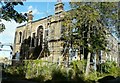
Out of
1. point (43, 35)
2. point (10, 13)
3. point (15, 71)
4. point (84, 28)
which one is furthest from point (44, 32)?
point (10, 13)

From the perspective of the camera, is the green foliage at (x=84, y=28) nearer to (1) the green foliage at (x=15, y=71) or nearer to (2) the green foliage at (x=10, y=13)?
(1) the green foliage at (x=15, y=71)

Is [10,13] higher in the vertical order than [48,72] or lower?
higher

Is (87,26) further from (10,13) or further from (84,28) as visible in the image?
(10,13)

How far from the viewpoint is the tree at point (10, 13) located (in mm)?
1594

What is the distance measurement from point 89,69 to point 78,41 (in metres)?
0.63

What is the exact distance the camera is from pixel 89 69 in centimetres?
353

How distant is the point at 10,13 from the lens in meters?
1.88

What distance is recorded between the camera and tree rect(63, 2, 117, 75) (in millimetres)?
3932

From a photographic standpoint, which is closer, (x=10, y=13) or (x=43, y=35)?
(x=10, y=13)

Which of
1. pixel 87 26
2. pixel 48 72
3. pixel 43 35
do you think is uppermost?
pixel 87 26

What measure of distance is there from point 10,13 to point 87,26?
2.43 meters

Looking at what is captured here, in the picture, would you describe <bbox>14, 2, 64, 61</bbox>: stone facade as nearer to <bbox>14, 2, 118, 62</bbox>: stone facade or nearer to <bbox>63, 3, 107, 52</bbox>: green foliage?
<bbox>14, 2, 118, 62</bbox>: stone facade

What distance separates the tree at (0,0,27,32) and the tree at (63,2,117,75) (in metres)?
1.90

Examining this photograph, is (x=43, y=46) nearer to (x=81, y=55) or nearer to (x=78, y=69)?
(x=78, y=69)
